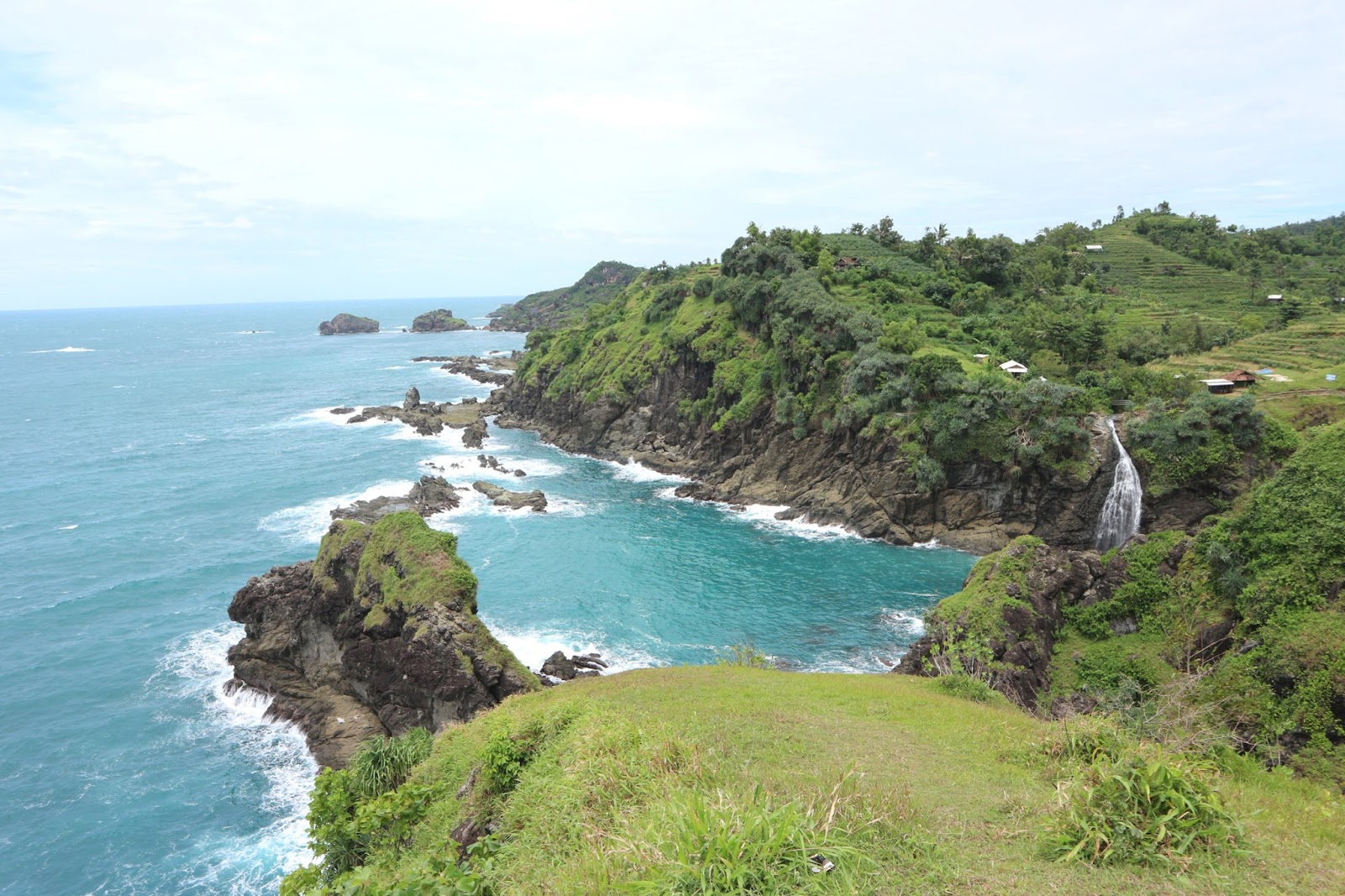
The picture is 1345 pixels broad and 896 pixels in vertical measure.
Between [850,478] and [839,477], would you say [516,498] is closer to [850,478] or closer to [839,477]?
[839,477]

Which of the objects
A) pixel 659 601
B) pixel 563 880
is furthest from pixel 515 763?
pixel 659 601

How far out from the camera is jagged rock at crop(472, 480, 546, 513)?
59719 mm

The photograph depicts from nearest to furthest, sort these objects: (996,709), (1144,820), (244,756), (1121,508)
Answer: (1144,820) < (996,709) < (244,756) < (1121,508)

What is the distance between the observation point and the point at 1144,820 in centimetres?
1012

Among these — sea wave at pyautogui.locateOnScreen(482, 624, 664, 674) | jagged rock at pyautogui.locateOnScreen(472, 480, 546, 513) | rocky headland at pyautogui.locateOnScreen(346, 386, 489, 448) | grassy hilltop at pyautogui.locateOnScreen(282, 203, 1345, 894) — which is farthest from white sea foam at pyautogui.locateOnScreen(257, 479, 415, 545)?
grassy hilltop at pyautogui.locateOnScreen(282, 203, 1345, 894)

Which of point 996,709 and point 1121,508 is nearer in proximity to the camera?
point 996,709

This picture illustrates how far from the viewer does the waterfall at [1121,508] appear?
45625mm

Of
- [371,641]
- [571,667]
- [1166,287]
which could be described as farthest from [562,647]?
[1166,287]

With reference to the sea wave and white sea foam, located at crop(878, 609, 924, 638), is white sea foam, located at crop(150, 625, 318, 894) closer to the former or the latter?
the sea wave

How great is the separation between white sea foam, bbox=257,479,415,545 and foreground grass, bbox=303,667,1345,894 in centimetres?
3891

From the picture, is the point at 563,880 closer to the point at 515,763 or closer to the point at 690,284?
the point at 515,763

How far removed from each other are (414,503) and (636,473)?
22.9 m

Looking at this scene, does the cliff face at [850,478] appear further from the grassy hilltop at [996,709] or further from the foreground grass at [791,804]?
the foreground grass at [791,804]

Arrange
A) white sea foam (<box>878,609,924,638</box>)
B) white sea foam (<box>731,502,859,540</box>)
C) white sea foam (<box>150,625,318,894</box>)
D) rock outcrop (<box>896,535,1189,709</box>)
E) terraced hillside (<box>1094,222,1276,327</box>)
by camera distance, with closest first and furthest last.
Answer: white sea foam (<box>150,625,318,894</box>) < rock outcrop (<box>896,535,1189,709</box>) < white sea foam (<box>878,609,924,638</box>) < white sea foam (<box>731,502,859,540</box>) < terraced hillside (<box>1094,222,1276,327</box>)
